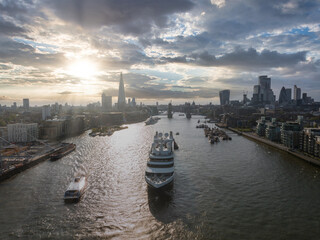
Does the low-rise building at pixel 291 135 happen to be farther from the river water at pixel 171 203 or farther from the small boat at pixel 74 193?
the small boat at pixel 74 193

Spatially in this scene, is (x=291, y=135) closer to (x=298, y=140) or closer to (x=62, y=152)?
(x=298, y=140)

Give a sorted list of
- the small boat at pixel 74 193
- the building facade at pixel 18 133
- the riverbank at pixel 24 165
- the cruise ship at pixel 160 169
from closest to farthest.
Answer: the small boat at pixel 74 193, the cruise ship at pixel 160 169, the riverbank at pixel 24 165, the building facade at pixel 18 133

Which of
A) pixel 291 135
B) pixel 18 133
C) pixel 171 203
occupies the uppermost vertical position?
pixel 291 135

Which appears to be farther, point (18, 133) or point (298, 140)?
point (18, 133)

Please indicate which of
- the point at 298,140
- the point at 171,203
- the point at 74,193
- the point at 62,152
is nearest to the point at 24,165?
the point at 62,152

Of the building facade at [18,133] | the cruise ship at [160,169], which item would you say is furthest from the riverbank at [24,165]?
the cruise ship at [160,169]

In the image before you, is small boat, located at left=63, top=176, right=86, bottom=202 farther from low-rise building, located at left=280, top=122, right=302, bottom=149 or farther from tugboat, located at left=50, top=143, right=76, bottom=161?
low-rise building, located at left=280, top=122, right=302, bottom=149

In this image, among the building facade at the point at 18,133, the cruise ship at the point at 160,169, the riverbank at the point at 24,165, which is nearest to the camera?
the cruise ship at the point at 160,169

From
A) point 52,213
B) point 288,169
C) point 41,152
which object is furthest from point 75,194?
point 288,169

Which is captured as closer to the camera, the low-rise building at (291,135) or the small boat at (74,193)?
the small boat at (74,193)
